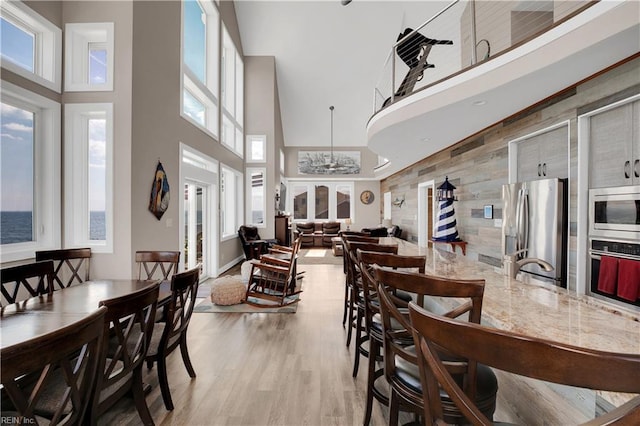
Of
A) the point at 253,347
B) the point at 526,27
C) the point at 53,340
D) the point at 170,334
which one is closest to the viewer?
the point at 53,340

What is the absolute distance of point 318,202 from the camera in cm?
1248

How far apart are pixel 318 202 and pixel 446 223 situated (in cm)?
761

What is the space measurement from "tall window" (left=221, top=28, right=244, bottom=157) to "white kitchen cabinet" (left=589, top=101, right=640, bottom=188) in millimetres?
6409

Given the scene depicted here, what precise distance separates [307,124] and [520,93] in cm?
849

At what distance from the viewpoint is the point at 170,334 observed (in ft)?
6.77

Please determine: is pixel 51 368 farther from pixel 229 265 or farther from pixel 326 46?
pixel 326 46

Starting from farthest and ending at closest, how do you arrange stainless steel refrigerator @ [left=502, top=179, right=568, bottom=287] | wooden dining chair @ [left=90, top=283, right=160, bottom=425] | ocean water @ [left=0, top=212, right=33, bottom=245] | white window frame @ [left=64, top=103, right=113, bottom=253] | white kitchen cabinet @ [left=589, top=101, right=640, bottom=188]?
white window frame @ [left=64, top=103, right=113, bottom=253] → stainless steel refrigerator @ [left=502, top=179, right=568, bottom=287] → ocean water @ [left=0, top=212, right=33, bottom=245] → white kitchen cabinet @ [left=589, top=101, right=640, bottom=188] → wooden dining chair @ [left=90, top=283, right=160, bottom=425]

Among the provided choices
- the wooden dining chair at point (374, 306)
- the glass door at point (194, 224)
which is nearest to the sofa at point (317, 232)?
the glass door at point (194, 224)

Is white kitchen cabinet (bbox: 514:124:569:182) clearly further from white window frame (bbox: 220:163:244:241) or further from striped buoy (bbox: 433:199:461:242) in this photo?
white window frame (bbox: 220:163:244:241)

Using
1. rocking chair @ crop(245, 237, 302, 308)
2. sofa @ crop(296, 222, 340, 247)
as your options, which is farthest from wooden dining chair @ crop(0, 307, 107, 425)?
sofa @ crop(296, 222, 340, 247)

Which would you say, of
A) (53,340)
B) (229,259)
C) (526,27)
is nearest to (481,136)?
(526,27)

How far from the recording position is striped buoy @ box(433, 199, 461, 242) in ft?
17.0

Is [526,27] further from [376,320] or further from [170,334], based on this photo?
[170,334]

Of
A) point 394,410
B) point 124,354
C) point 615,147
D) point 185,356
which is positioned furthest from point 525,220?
point 124,354
